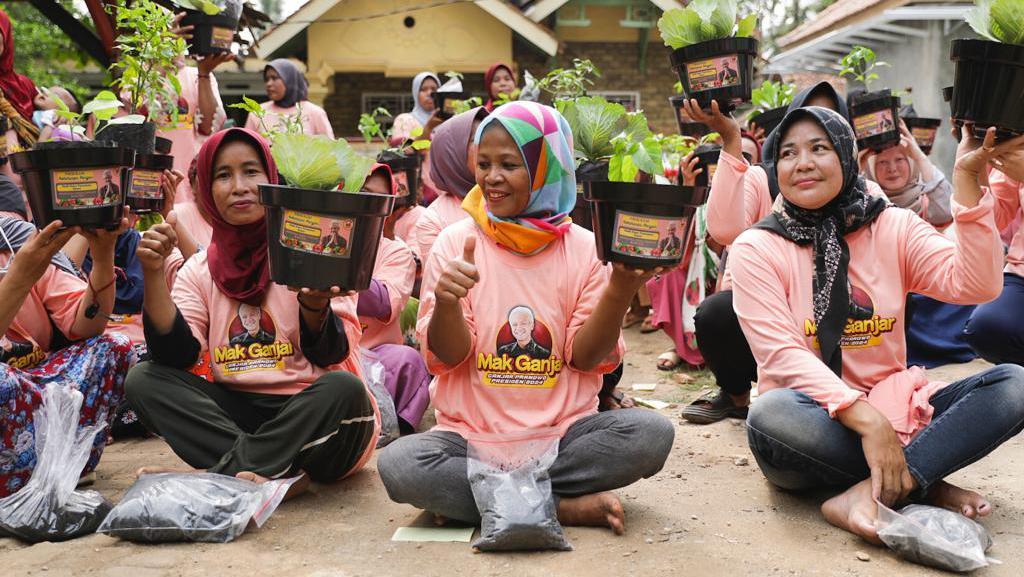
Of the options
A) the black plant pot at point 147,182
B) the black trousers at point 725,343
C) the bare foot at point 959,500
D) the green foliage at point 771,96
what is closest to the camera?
the bare foot at point 959,500

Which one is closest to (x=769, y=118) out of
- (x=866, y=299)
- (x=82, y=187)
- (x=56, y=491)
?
(x=866, y=299)

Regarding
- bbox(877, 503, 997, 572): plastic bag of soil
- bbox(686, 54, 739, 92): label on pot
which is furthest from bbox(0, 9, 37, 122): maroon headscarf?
bbox(877, 503, 997, 572): plastic bag of soil

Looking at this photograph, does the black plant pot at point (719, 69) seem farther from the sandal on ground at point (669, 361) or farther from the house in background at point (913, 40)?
the house in background at point (913, 40)

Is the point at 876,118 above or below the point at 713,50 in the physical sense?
below

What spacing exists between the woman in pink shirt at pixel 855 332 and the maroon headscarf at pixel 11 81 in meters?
4.14

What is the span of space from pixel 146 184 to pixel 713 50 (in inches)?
93.7

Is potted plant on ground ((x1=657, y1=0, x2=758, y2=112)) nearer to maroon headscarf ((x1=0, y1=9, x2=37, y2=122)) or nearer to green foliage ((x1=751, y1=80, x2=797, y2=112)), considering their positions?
green foliage ((x1=751, y1=80, x2=797, y2=112))

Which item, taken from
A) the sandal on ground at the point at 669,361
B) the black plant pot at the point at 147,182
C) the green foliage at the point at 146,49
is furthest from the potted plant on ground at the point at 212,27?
the sandal on ground at the point at 669,361

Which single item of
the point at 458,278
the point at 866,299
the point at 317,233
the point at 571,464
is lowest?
the point at 571,464

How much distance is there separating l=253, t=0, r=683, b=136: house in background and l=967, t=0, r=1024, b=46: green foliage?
11.2m

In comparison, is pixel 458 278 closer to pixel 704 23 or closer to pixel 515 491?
pixel 515 491

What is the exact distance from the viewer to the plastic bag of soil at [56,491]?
2.82 metres

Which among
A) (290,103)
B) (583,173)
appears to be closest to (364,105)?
(290,103)

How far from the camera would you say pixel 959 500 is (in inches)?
112
